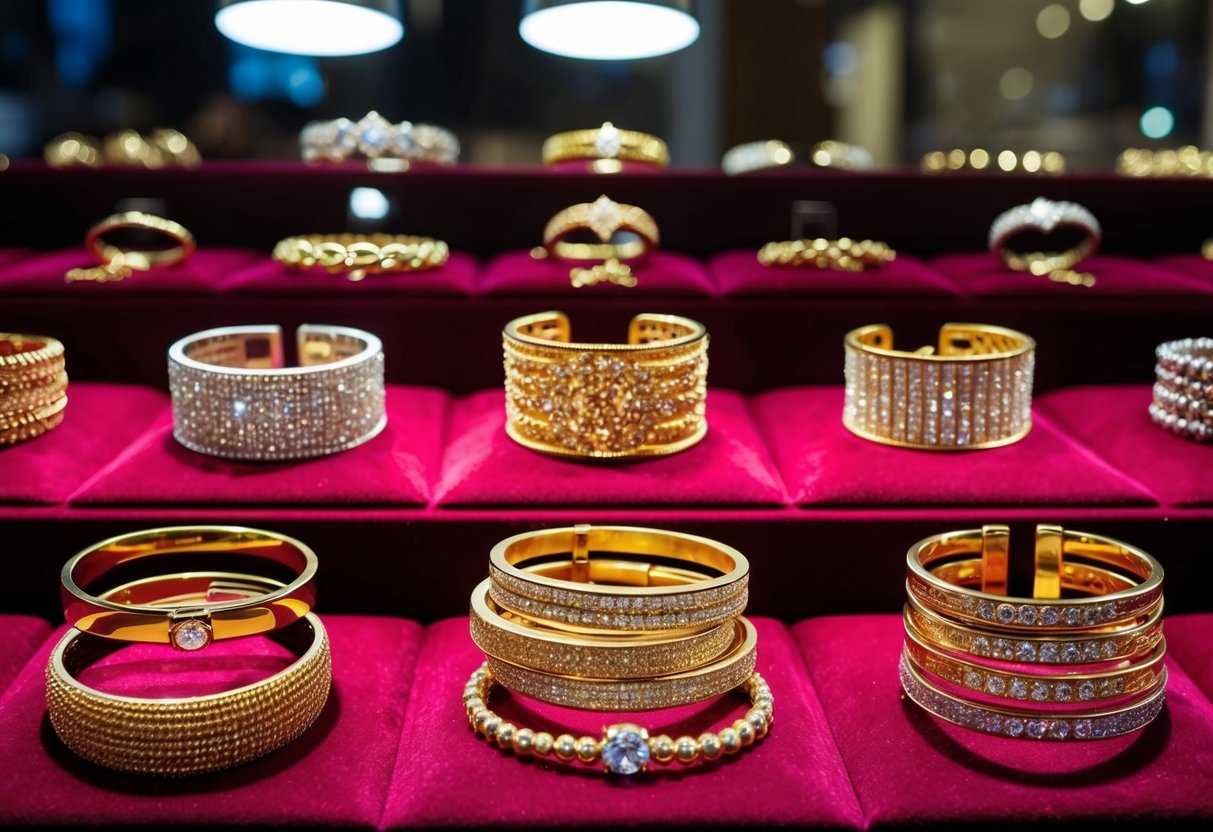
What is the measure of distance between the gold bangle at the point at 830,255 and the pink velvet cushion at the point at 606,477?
0.47 meters

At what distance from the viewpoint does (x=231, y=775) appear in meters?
1.20

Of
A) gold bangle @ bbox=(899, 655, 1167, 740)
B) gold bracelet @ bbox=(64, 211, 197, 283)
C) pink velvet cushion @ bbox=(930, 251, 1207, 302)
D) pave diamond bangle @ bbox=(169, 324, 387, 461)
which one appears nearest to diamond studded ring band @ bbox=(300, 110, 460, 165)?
gold bracelet @ bbox=(64, 211, 197, 283)

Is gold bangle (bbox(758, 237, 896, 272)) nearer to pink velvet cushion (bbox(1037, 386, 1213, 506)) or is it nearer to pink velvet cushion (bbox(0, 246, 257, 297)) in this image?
pink velvet cushion (bbox(1037, 386, 1213, 506))

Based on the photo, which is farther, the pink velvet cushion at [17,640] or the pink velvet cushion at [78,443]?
the pink velvet cushion at [78,443]

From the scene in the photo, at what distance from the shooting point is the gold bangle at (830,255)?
6.75 feet

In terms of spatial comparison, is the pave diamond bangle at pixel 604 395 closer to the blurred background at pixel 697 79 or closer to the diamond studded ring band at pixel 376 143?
the diamond studded ring band at pixel 376 143

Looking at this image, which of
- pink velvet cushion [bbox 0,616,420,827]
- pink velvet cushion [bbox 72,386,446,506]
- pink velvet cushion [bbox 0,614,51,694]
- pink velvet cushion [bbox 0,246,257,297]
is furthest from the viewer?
pink velvet cushion [bbox 0,246,257,297]

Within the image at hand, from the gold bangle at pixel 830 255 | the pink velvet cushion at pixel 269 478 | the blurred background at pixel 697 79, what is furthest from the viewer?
the blurred background at pixel 697 79

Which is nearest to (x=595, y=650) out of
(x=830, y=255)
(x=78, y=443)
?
(x=78, y=443)

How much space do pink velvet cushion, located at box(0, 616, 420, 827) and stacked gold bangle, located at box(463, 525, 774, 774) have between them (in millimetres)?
115

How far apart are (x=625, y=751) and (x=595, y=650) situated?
0.35 feet

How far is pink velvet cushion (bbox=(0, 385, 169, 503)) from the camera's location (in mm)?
1530

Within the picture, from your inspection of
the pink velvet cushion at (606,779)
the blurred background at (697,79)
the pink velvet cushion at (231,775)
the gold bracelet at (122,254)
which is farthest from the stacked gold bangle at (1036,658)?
the blurred background at (697,79)

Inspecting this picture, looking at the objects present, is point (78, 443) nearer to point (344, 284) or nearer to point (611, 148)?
point (344, 284)
